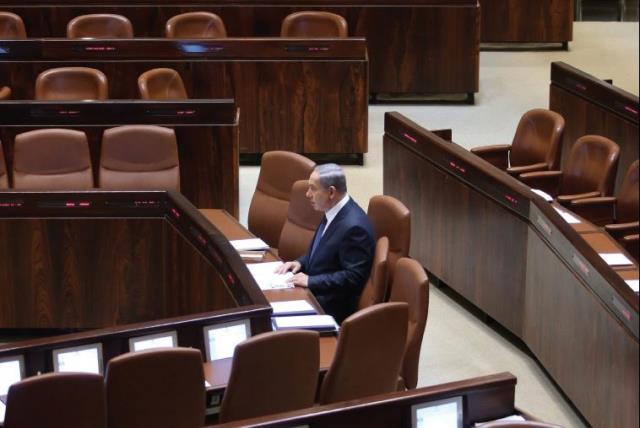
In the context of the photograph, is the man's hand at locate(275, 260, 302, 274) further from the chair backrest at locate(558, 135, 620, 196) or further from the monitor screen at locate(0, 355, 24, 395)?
the chair backrest at locate(558, 135, 620, 196)

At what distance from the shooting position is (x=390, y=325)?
5.24m

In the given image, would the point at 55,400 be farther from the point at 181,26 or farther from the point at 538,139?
the point at 181,26

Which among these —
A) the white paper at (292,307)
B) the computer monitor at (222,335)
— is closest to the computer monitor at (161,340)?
the computer monitor at (222,335)

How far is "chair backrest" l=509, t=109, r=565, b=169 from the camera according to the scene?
813 centimetres

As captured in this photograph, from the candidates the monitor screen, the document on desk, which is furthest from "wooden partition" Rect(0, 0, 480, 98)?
the monitor screen

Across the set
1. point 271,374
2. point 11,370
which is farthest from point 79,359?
point 271,374

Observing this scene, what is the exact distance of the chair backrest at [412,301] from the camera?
5.62 m

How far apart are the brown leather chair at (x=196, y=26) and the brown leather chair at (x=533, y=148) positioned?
2.96 meters

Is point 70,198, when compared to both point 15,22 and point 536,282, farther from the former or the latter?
point 15,22

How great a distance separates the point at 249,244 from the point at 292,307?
89cm

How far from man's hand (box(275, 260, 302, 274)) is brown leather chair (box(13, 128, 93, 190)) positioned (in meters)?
1.83

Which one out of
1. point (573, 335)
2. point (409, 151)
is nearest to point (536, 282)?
point (573, 335)

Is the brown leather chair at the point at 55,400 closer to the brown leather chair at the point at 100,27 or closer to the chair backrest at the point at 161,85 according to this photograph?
the chair backrest at the point at 161,85

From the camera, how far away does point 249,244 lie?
6801 millimetres
